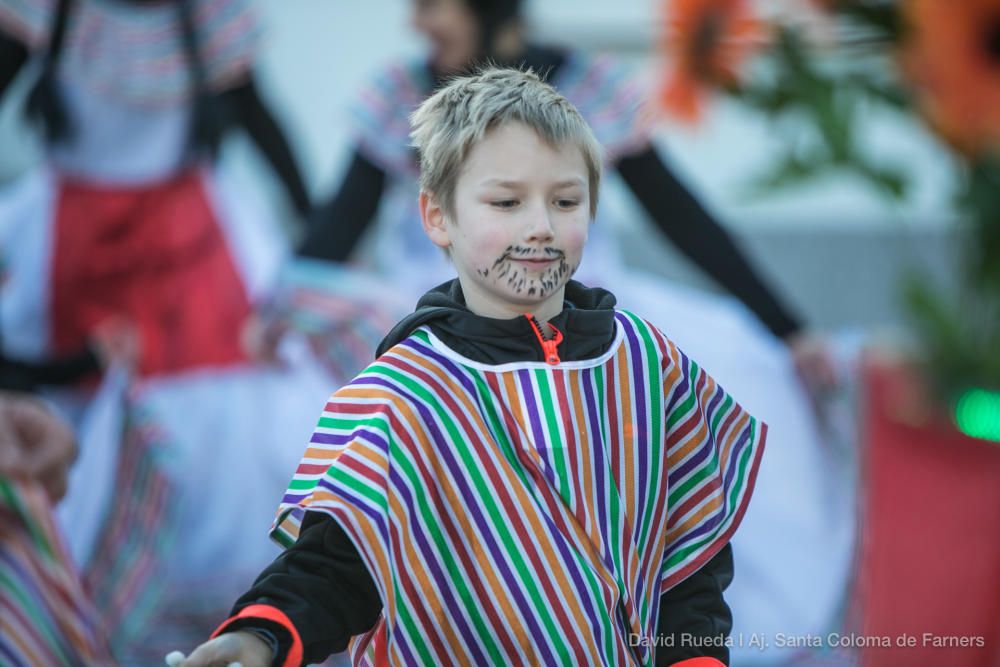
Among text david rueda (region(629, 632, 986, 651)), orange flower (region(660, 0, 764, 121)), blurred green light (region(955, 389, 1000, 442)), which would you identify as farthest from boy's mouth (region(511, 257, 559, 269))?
blurred green light (region(955, 389, 1000, 442))

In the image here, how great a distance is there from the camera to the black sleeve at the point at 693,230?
282cm

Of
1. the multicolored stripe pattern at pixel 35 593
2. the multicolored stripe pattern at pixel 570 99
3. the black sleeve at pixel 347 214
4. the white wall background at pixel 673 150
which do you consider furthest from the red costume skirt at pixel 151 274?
the white wall background at pixel 673 150

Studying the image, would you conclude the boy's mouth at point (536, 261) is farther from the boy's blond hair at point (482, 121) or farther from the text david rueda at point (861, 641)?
the text david rueda at point (861, 641)

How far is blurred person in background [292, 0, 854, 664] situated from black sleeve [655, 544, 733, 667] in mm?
1434

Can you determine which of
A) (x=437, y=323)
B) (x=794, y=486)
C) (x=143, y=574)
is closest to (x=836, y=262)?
(x=794, y=486)

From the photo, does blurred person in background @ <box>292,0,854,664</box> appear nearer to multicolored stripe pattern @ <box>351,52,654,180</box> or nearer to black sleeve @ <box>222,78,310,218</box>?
multicolored stripe pattern @ <box>351,52,654,180</box>

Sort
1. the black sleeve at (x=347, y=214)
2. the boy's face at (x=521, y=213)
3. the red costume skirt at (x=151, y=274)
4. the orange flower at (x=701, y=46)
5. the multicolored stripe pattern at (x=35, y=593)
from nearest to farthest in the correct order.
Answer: the boy's face at (x=521, y=213) → the multicolored stripe pattern at (x=35, y=593) → the orange flower at (x=701, y=46) → the black sleeve at (x=347, y=214) → the red costume skirt at (x=151, y=274)

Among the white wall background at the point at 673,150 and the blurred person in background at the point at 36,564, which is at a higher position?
the white wall background at the point at 673,150

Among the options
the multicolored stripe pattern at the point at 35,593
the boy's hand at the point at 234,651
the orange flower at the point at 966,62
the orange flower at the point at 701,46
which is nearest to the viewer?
the boy's hand at the point at 234,651

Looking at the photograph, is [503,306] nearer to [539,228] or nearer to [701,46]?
[539,228]

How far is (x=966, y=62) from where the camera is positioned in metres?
2.27

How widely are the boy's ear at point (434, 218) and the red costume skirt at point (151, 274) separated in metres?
1.85

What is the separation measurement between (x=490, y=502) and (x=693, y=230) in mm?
1535

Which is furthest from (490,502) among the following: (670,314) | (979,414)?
(670,314)
